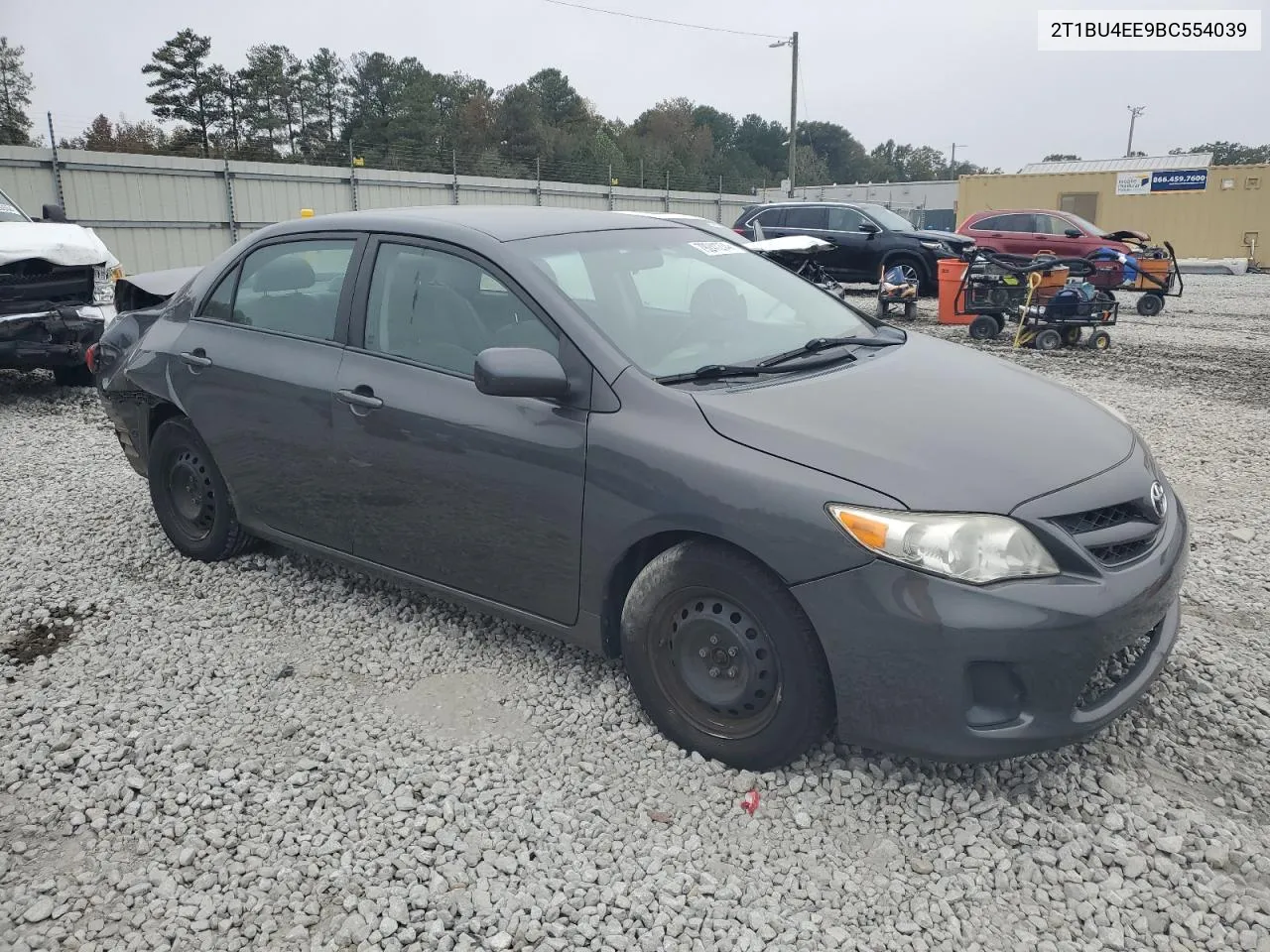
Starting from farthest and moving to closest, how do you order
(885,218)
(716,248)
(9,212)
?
(885,218) → (9,212) → (716,248)

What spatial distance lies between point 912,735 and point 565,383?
143 centimetres

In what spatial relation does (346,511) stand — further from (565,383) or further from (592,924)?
(592,924)

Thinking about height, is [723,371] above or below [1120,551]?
above

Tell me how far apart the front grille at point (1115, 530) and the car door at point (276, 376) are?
2.60m

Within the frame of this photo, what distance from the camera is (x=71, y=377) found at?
9242mm

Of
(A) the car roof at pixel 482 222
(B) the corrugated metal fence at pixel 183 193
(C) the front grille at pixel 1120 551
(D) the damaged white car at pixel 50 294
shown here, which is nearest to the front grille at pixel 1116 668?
(C) the front grille at pixel 1120 551

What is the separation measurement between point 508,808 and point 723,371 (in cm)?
148

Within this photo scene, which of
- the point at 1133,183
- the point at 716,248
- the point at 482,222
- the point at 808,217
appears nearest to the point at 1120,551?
the point at 716,248

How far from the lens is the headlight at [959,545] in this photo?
252 centimetres

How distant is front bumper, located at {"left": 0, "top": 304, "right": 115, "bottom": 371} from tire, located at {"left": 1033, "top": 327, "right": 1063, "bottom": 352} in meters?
10.0

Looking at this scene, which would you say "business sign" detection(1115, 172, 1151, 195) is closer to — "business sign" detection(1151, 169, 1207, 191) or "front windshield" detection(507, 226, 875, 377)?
"business sign" detection(1151, 169, 1207, 191)

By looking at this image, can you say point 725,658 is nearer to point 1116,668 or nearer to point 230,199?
point 1116,668

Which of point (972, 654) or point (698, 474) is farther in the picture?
point (698, 474)

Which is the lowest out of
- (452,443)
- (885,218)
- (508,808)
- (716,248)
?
(508,808)
